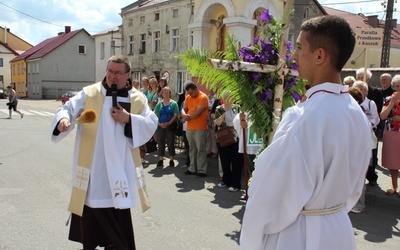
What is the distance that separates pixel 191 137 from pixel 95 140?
471 centimetres

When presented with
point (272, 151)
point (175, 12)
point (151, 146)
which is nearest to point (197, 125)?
point (151, 146)

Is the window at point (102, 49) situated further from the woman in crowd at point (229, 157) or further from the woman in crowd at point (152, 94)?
the woman in crowd at point (229, 157)

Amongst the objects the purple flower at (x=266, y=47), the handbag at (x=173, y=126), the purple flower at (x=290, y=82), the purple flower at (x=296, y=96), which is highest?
the purple flower at (x=266, y=47)

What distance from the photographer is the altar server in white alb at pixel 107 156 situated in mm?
3695

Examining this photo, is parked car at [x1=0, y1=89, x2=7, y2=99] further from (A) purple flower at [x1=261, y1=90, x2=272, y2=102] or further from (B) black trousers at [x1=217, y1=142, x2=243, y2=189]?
(A) purple flower at [x1=261, y1=90, x2=272, y2=102]

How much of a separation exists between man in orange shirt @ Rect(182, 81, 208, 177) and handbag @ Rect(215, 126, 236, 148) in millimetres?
950

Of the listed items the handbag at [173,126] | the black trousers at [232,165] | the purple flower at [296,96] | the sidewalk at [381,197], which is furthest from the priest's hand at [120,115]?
the handbag at [173,126]

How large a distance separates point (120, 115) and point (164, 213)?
2.39 meters

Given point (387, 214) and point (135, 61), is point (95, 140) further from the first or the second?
point (135, 61)

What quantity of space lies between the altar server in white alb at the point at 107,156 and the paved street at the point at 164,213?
75 cm

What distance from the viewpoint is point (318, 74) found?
1.81 metres

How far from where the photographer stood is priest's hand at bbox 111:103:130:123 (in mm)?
3670

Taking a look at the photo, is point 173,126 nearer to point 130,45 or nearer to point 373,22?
point 373,22

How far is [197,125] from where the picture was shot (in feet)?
27.2
